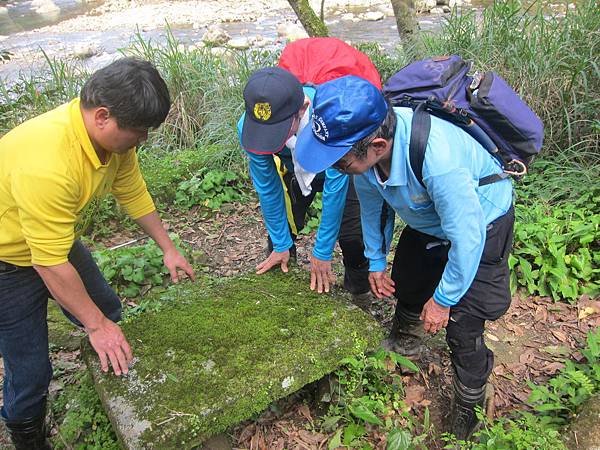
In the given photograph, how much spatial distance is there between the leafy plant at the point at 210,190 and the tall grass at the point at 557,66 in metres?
2.89

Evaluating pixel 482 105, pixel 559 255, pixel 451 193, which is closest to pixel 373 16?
pixel 559 255

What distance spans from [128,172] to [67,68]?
494 cm

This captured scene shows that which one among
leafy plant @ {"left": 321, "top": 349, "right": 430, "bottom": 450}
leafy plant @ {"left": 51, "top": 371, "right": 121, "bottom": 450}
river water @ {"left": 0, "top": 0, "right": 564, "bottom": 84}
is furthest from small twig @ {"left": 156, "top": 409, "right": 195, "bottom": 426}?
river water @ {"left": 0, "top": 0, "right": 564, "bottom": 84}

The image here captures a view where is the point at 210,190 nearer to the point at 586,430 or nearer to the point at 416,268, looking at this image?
the point at 416,268

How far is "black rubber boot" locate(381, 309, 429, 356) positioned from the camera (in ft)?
10.1

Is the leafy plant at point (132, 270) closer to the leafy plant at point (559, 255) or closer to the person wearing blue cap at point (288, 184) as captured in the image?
the person wearing blue cap at point (288, 184)

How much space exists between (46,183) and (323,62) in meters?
1.68

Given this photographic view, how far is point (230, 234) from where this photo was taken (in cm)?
477

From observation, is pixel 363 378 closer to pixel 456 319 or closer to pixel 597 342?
pixel 456 319

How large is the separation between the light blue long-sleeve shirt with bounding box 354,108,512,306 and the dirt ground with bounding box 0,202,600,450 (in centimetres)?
100

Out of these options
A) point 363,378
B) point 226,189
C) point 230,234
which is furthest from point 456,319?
point 226,189

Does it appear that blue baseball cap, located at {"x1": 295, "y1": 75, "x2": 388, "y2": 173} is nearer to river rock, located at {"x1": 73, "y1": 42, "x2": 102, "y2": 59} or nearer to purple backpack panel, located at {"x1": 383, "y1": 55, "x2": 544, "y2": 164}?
purple backpack panel, located at {"x1": 383, "y1": 55, "x2": 544, "y2": 164}

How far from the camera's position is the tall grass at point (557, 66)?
14.9ft

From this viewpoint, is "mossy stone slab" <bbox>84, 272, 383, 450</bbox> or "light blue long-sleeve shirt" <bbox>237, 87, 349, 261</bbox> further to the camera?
"light blue long-sleeve shirt" <bbox>237, 87, 349, 261</bbox>
